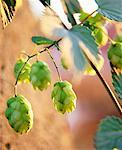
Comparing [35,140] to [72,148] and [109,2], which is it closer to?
[72,148]

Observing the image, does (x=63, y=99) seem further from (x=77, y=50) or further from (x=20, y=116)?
(x=77, y=50)

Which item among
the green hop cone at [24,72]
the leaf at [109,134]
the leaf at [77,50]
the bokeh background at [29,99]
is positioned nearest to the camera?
the leaf at [77,50]

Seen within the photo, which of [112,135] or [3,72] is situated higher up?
[112,135]

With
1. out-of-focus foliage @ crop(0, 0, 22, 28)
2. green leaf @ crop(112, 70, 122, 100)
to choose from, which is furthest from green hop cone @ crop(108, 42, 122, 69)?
out-of-focus foliage @ crop(0, 0, 22, 28)

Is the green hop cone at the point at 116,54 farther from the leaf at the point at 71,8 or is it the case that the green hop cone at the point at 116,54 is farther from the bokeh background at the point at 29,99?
the bokeh background at the point at 29,99

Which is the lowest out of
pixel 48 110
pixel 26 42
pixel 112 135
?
pixel 48 110

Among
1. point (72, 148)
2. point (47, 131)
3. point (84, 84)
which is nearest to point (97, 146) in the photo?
point (47, 131)

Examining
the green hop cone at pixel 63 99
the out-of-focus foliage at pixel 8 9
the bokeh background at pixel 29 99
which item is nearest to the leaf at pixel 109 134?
the green hop cone at pixel 63 99
